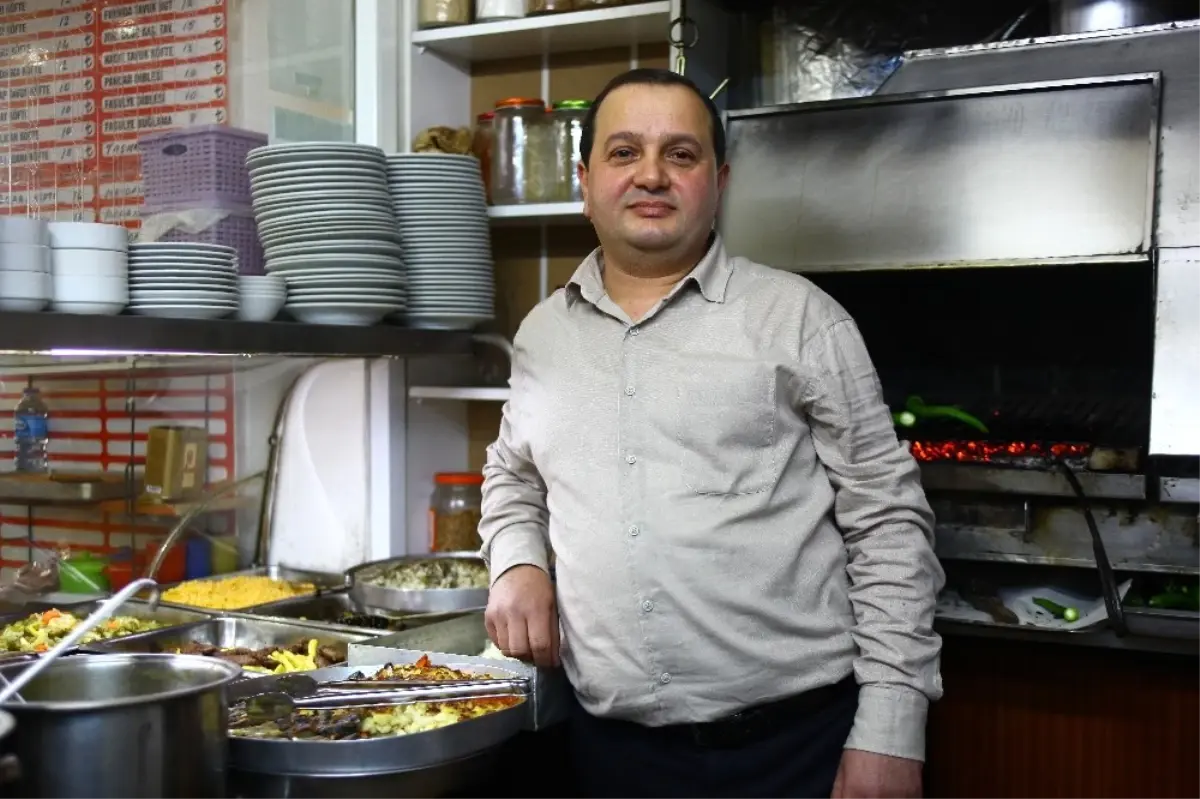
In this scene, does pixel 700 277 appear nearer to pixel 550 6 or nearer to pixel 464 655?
pixel 464 655

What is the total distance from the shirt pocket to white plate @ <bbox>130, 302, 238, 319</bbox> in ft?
2.92

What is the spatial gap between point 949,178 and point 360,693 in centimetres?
151

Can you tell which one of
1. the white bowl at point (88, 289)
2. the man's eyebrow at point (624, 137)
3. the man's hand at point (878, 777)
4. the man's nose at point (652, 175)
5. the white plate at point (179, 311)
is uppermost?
the man's eyebrow at point (624, 137)

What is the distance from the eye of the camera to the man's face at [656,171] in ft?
5.96

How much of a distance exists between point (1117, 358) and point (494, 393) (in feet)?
4.74

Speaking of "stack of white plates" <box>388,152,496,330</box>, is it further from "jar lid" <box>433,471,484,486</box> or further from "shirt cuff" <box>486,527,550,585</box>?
"shirt cuff" <box>486,527,550,585</box>

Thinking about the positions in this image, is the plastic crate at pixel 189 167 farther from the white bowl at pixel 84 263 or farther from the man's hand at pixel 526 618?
the man's hand at pixel 526 618

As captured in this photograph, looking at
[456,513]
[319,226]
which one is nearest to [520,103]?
[319,226]

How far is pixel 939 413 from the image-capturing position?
2.64 meters

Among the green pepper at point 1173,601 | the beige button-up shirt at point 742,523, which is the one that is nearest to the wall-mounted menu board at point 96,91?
the beige button-up shirt at point 742,523

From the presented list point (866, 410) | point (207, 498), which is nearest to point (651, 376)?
point (866, 410)

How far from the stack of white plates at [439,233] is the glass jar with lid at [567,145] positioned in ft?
0.81

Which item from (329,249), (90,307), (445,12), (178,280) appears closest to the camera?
(90,307)

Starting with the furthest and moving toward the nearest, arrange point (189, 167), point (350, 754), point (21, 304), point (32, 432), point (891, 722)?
1. point (32, 432)
2. point (189, 167)
3. point (21, 304)
4. point (891, 722)
5. point (350, 754)
